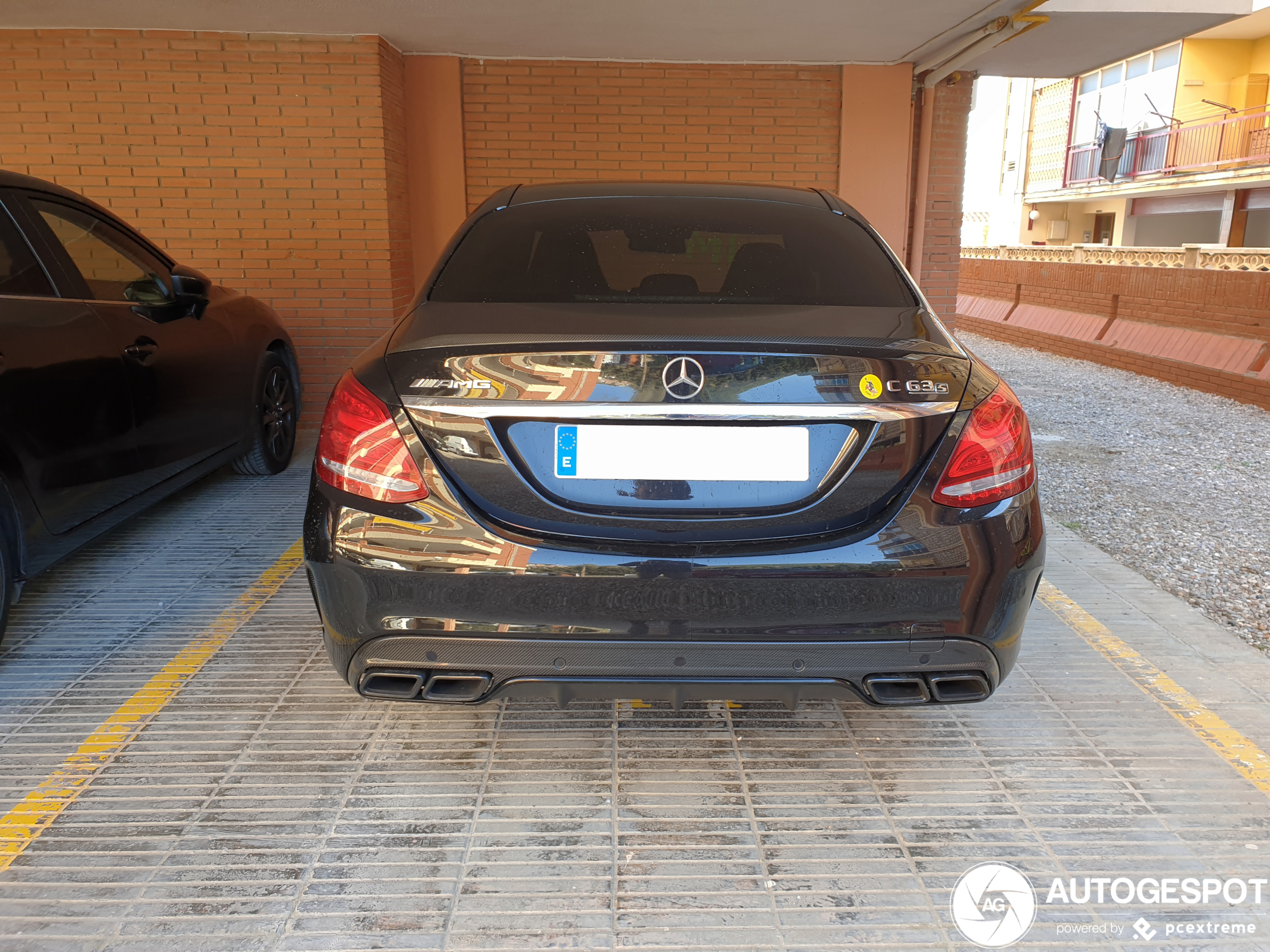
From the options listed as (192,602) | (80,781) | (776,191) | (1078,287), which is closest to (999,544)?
(776,191)

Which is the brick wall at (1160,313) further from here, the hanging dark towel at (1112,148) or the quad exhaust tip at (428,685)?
the hanging dark towel at (1112,148)

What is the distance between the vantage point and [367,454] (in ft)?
6.79

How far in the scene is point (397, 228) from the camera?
694cm

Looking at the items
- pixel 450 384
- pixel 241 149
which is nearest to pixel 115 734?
pixel 450 384

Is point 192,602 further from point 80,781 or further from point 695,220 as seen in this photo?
point 695,220

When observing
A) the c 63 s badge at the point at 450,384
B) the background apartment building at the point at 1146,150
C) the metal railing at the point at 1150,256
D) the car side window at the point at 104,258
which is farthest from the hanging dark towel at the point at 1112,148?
the c 63 s badge at the point at 450,384

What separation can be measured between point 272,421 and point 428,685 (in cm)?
402

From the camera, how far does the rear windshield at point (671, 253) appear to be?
8.41 ft

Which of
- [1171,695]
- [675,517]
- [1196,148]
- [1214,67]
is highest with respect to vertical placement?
[1214,67]

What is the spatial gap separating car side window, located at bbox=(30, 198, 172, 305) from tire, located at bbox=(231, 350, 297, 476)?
99 centimetres

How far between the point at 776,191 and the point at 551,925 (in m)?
2.47

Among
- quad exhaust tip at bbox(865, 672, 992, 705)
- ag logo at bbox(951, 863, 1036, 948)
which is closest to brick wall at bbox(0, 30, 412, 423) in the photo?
quad exhaust tip at bbox(865, 672, 992, 705)

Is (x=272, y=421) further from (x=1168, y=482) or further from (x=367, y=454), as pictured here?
(x=1168, y=482)

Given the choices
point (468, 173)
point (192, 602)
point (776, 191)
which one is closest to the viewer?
point (776, 191)
